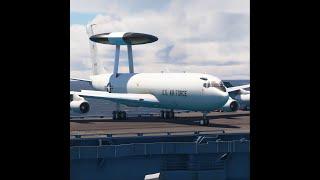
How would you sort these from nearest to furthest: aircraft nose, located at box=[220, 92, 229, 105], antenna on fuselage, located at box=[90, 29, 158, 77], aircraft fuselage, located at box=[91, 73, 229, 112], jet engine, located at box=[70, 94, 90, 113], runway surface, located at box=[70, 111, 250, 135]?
runway surface, located at box=[70, 111, 250, 135], aircraft nose, located at box=[220, 92, 229, 105], aircraft fuselage, located at box=[91, 73, 229, 112], jet engine, located at box=[70, 94, 90, 113], antenna on fuselage, located at box=[90, 29, 158, 77]

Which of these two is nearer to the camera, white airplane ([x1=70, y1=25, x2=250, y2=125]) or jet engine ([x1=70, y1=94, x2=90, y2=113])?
white airplane ([x1=70, y1=25, x2=250, y2=125])

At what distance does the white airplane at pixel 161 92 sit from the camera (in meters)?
46.1

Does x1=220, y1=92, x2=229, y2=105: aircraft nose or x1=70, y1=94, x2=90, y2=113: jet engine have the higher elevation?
x1=220, y1=92, x2=229, y2=105: aircraft nose

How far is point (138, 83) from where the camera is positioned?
182 feet

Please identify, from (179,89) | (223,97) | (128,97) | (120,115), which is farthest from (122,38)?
(223,97)

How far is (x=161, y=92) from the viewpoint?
51188 mm

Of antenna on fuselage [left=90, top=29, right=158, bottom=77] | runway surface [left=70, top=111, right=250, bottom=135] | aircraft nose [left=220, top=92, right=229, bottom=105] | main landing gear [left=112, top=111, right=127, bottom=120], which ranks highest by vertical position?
antenna on fuselage [left=90, top=29, right=158, bottom=77]

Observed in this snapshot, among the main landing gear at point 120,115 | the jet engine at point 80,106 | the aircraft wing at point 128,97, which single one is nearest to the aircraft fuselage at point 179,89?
the aircraft wing at point 128,97

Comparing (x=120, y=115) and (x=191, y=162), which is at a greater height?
(x=120, y=115)

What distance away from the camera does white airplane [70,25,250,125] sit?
151 feet

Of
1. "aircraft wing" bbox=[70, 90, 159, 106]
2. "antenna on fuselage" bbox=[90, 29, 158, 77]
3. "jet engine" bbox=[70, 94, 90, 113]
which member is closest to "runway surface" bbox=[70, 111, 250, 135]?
"jet engine" bbox=[70, 94, 90, 113]

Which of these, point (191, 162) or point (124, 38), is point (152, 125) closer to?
point (191, 162)

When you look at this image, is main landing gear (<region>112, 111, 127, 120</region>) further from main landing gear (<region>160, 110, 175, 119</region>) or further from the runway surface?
main landing gear (<region>160, 110, 175, 119</region>)
